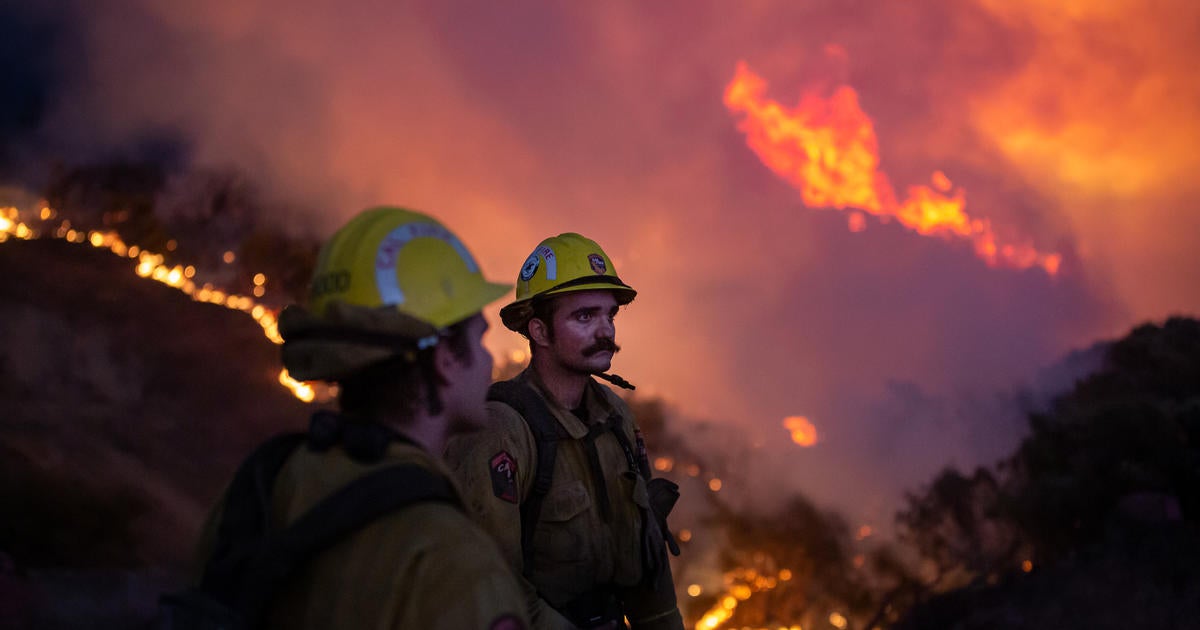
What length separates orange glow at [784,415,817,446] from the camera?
1838cm

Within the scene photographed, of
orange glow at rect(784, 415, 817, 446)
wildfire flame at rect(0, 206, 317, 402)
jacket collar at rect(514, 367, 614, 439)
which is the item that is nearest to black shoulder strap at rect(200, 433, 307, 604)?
jacket collar at rect(514, 367, 614, 439)

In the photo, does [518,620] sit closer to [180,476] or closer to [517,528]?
[517,528]

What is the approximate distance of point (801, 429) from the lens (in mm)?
18672

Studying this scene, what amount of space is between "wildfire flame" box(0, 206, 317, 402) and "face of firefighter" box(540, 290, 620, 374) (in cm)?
2330

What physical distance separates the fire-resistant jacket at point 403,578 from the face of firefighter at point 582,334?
2.48 metres

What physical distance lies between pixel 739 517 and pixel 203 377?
14.0 meters

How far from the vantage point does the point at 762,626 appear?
14.6 m

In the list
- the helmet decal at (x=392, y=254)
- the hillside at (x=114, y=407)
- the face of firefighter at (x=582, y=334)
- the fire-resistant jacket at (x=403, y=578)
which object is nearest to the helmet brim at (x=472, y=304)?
the helmet decal at (x=392, y=254)

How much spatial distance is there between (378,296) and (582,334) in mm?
2375

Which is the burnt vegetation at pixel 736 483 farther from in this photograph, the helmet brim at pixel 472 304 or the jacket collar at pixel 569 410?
the helmet brim at pixel 472 304

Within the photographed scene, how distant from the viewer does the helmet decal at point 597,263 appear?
4.39 m

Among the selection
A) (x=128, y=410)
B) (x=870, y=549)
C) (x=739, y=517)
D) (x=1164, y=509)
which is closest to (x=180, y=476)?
(x=128, y=410)

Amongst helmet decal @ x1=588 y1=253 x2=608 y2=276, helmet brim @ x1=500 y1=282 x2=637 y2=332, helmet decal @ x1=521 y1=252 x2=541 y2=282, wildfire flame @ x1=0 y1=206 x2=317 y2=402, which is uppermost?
wildfire flame @ x1=0 y1=206 x2=317 y2=402

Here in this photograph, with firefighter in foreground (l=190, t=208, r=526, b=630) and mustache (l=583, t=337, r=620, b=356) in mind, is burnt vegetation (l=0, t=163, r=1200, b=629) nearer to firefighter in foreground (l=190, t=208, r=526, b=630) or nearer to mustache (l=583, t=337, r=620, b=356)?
mustache (l=583, t=337, r=620, b=356)
